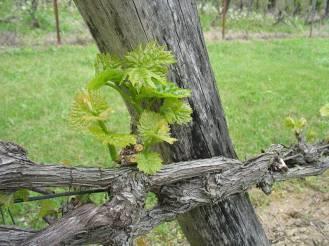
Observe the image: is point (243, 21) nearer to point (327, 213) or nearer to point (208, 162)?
point (327, 213)

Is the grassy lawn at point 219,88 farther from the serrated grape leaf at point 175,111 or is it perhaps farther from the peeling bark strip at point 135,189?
the serrated grape leaf at point 175,111

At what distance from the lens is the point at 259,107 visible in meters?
5.92

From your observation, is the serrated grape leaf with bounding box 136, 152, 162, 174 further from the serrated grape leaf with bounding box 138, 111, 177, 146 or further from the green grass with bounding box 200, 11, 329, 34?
the green grass with bounding box 200, 11, 329, 34

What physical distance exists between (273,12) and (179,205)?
13464 mm

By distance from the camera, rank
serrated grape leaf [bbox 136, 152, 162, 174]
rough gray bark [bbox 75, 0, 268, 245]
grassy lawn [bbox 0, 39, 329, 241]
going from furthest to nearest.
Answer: grassy lawn [bbox 0, 39, 329, 241] → rough gray bark [bbox 75, 0, 268, 245] → serrated grape leaf [bbox 136, 152, 162, 174]

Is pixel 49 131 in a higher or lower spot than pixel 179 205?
lower

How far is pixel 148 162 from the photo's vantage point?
3.72 feet

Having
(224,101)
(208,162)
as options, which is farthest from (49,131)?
(208,162)

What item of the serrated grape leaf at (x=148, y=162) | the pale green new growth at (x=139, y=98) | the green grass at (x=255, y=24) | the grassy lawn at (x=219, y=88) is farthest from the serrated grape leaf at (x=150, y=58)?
the green grass at (x=255, y=24)

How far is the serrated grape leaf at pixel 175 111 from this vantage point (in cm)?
117

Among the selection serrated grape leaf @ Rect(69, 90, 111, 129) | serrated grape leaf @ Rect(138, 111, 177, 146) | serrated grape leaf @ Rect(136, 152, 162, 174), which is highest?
serrated grape leaf @ Rect(69, 90, 111, 129)

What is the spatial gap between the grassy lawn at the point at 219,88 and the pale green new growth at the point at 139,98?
225cm

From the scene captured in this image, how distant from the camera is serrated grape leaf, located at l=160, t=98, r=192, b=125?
3.84 ft

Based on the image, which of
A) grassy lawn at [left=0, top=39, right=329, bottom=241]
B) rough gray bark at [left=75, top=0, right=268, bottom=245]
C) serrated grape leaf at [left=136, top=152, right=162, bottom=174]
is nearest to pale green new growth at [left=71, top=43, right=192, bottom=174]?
serrated grape leaf at [left=136, top=152, right=162, bottom=174]
